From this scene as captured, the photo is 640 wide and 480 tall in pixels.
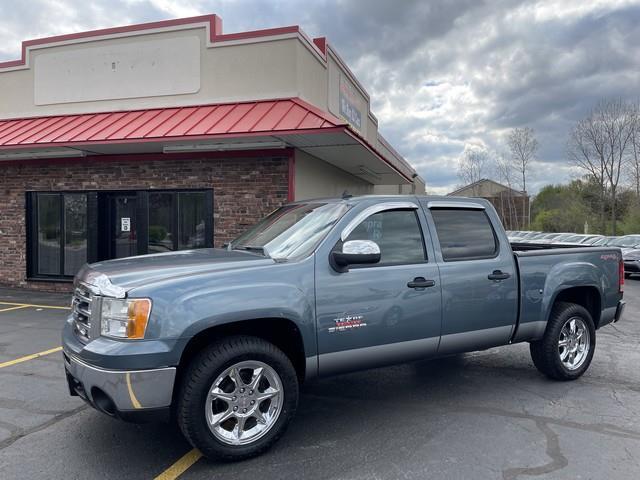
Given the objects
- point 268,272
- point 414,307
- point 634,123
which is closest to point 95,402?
point 268,272

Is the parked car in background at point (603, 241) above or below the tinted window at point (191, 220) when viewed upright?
below

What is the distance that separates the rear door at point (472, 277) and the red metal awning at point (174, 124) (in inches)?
147

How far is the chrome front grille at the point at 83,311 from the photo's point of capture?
136 inches

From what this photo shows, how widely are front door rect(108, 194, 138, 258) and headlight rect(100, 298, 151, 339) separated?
8.45 meters

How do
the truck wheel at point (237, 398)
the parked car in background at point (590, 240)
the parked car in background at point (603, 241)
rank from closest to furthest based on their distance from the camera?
1. the truck wheel at point (237, 398)
2. the parked car in background at point (603, 241)
3. the parked car in background at point (590, 240)

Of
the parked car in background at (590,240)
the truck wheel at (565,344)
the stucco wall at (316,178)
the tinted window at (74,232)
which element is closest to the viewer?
the truck wheel at (565,344)

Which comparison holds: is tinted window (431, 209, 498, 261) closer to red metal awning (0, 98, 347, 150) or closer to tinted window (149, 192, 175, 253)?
red metal awning (0, 98, 347, 150)

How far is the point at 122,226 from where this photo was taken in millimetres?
11586

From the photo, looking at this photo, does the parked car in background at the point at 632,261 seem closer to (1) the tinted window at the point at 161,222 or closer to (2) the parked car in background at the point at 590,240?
(2) the parked car in background at the point at 590,240

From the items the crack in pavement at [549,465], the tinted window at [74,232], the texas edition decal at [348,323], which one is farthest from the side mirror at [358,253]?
the tinted window at [74,232]

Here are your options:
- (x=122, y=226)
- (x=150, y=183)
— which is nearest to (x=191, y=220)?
(x=150, y=183)

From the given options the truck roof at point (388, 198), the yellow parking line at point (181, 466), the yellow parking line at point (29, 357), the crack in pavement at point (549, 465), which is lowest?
the crack in pavement at point (549, 465)

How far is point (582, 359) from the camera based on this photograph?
5.43 meters

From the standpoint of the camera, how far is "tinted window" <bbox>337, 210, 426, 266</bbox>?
4.12 m
